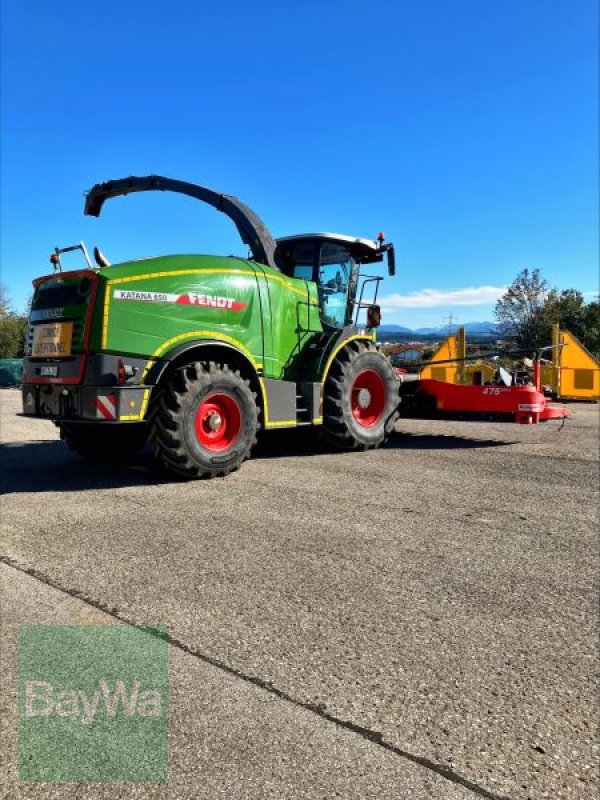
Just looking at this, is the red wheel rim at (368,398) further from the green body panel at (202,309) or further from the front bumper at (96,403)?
the front bumper at (96,403)

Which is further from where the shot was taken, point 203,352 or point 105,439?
point 105,439

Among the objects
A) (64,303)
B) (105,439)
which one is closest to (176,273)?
(64,303)

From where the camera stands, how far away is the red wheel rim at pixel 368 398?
27.8 feet

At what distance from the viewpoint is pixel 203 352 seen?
21.6 ft

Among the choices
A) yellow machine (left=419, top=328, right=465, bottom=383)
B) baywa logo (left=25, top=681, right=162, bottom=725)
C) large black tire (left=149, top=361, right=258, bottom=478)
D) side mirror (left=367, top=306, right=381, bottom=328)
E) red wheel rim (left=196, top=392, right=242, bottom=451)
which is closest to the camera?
baywa logo (left=25, top=681, right=162, bottom=725)

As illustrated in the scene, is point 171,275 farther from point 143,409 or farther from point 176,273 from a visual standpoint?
point 143,409

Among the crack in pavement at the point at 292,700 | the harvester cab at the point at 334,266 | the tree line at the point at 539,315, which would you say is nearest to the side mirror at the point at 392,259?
the harvester cab at the point at 334,266

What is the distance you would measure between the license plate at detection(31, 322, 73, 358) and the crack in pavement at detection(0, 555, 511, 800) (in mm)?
3083

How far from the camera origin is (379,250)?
29.1 feet

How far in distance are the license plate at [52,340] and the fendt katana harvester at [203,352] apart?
0.06 ft

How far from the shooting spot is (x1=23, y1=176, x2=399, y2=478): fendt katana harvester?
5.79 m

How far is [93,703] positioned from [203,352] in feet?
15.1

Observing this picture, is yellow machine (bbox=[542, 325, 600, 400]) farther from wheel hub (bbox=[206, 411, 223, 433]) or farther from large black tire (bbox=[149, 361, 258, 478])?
wheel hub (bbox=[206, 411, 223, 433])

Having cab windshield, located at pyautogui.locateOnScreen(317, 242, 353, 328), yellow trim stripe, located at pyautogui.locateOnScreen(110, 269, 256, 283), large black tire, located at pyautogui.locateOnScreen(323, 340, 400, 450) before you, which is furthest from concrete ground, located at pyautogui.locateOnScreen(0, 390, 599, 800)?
cab windshield, located at pyautogui.locateOnScreen(317, 242, 353, 328)
